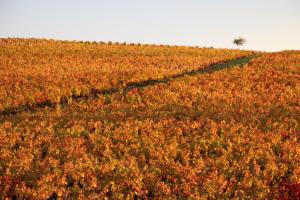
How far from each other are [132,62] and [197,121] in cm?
2334

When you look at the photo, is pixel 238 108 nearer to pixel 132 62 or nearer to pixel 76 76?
pixel 76 76

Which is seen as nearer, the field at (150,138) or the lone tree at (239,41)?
the field at (150,138)

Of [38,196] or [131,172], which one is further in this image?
[131,172]

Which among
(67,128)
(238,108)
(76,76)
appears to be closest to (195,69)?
(76,76)

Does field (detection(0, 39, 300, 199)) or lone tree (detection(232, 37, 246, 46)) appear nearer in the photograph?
field (detection(0, 39, 300, 199))

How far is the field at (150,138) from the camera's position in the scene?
11.1m

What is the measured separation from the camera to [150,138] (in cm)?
1478

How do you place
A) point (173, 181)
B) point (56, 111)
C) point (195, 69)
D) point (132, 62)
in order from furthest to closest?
point (132, 62), point (195, 69), point (56, 111), point (173, 181)

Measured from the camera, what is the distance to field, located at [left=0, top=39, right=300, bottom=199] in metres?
11.1

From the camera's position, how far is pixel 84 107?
20.6 meters

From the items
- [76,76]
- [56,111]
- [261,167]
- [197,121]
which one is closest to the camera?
[261,167]

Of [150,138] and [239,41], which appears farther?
A: [239,41]

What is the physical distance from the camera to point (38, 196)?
1034cm

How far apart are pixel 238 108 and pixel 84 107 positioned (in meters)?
7.39
